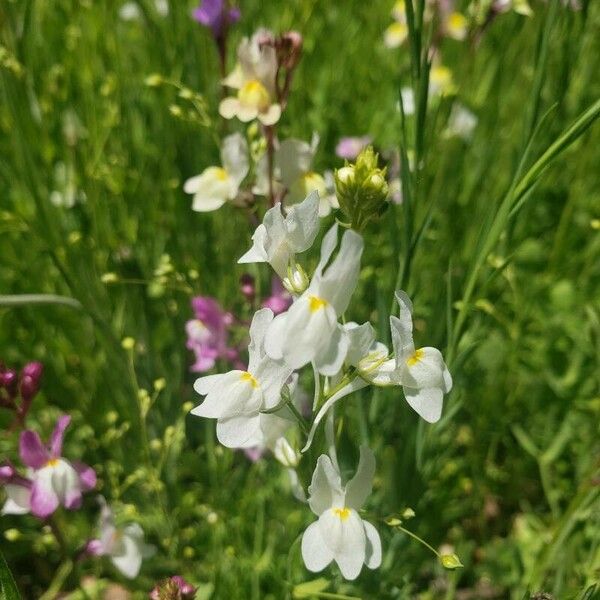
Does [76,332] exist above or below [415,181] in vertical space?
below

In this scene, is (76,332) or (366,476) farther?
(76,332)

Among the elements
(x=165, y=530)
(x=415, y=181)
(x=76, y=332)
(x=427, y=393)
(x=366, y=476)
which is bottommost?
(x=165, y=530)

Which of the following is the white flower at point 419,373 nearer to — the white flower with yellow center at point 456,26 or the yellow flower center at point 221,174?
the yellow flower center at point 221,174

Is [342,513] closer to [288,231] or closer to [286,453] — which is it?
[286,453]

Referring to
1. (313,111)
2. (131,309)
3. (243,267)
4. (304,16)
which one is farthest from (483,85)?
(131,309)

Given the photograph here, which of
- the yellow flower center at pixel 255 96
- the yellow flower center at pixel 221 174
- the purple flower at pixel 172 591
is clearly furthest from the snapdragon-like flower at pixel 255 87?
the purple flower at pixel 172 591

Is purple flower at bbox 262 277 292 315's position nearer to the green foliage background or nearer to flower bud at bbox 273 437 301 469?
the green foliage background

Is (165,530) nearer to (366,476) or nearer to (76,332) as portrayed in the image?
(76,332)

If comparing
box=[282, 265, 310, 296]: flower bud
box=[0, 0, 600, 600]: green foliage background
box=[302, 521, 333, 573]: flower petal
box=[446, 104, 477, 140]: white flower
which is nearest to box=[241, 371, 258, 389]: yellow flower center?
box=[282, 265, 310, 296]: flower bud

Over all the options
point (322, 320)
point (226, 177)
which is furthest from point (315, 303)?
point (226, 177)
